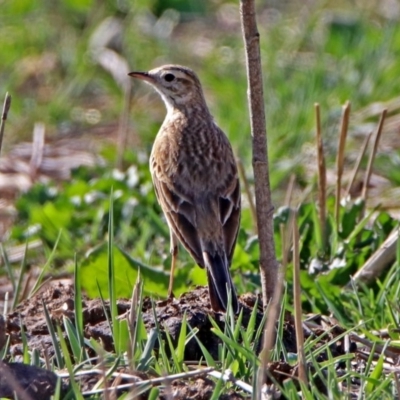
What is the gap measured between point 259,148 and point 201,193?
3.55 feet

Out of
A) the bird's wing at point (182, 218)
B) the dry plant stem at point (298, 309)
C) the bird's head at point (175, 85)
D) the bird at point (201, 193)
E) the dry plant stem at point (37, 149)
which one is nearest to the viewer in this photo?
the dry plant stem at point (298, 309)

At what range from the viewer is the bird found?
18.1 feet

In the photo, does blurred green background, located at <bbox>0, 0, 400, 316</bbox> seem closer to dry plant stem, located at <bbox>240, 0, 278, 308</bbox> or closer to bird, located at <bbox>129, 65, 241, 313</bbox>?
bird, located at <bbox>129, 65, 241, 313</bbox>

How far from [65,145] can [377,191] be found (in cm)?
299

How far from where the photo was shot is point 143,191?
7887 mm

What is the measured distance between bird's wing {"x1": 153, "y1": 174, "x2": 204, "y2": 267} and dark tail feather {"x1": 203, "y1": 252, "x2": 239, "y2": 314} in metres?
0.08

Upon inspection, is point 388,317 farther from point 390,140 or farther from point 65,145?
A: point 65,145

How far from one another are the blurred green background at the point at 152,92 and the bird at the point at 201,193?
477 mm

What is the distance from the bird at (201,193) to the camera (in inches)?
217

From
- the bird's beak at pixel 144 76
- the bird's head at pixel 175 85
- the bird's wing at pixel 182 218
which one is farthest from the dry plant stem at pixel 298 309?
the bird's head at pixel 175 85

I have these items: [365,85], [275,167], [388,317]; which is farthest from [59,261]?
[365,85]

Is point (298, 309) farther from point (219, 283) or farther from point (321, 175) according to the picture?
point (321, 175)

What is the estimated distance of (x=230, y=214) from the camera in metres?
5.84

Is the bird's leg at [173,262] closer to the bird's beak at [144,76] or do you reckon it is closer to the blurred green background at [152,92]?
the blurred green background at [152,92]
